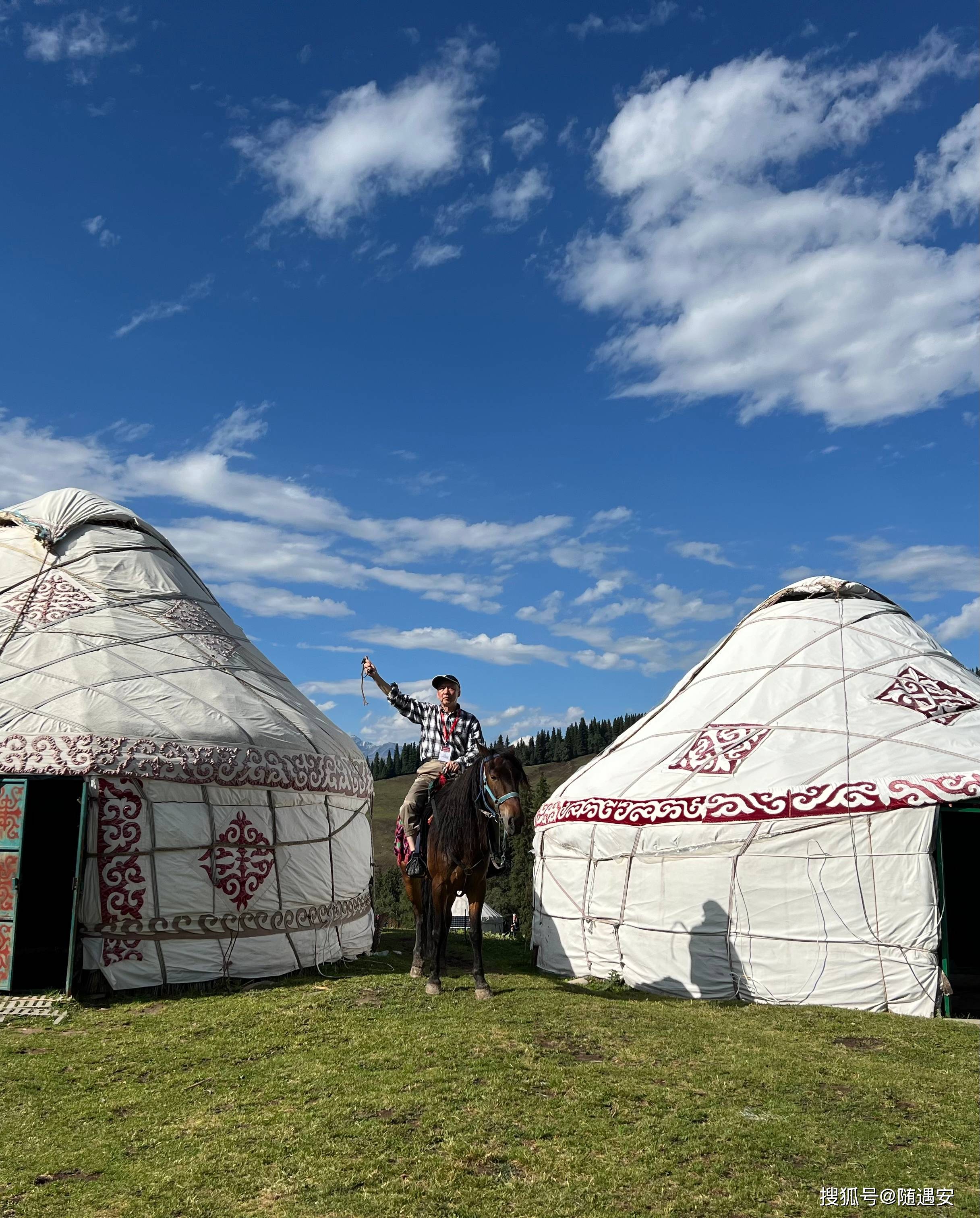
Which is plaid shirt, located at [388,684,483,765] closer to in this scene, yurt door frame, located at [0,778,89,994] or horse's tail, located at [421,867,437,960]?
horse's tail, located at [421,867,437,960]

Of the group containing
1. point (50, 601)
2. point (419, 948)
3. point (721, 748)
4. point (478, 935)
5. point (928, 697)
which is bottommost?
point (419, 948)

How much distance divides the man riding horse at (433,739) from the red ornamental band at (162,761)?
52.5 inches

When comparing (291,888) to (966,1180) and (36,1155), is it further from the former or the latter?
(966,1180)

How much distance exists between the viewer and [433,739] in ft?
23.1

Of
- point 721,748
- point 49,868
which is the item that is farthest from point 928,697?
point 49,868

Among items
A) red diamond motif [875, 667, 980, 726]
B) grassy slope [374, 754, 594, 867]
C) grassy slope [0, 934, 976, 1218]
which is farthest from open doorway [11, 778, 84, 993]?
grassy slope [374, 754, 594, 867]

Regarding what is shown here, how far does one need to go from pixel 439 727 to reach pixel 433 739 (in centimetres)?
11

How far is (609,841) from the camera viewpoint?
320 inches

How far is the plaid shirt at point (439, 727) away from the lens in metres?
6.99

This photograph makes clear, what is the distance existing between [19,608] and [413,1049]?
6.07 metres

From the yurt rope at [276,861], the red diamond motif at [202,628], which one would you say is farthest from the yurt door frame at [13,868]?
the red diamond motif at [202,628]

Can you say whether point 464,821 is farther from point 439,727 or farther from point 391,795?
point 391,795

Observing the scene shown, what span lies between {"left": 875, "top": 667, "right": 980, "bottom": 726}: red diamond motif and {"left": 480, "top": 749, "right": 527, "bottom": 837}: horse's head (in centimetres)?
418

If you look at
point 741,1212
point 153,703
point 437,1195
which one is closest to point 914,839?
point 741,1212
